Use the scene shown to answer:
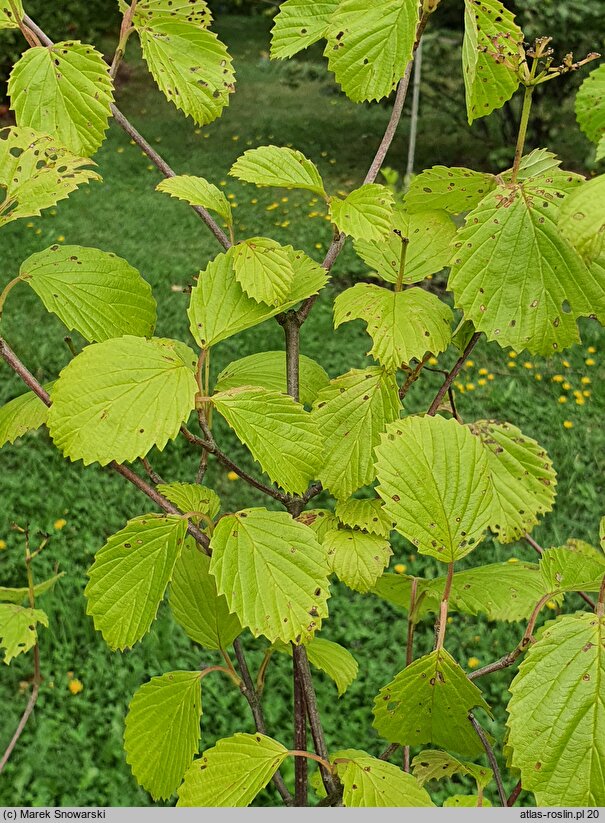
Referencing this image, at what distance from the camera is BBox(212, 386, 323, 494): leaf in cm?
85

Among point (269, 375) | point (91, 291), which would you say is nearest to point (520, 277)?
point (269, 375)

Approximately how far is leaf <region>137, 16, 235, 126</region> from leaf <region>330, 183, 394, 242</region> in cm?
23

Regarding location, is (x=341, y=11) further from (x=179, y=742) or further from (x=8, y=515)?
(x=8, y=515)

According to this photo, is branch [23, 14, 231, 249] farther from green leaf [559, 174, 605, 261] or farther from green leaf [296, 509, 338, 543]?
green leaf [559, 174, 605, 261]

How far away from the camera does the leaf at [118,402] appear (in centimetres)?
77

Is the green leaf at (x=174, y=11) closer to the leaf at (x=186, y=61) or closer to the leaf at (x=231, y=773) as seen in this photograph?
the leaf at (x=186, y=61)

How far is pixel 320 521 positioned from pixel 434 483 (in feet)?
0.84

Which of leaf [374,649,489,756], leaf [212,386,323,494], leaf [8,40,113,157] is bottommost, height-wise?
leaf [374,649,489,756]

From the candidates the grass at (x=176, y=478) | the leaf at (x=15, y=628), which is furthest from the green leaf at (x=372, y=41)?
the grass at (x=176, y=478)

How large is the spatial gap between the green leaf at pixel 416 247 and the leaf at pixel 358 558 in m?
0.33

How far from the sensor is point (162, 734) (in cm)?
100

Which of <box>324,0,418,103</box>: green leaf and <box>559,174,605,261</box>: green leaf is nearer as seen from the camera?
<box>559,174,605,261</box>: green leaf

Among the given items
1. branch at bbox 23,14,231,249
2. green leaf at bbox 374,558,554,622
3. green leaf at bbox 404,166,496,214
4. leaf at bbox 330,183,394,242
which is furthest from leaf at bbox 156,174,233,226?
green leaf at bbox 374,558,554,622

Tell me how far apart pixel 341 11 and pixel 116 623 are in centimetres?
68
